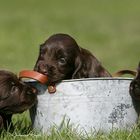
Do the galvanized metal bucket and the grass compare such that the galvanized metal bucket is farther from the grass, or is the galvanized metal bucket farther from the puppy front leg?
the grass

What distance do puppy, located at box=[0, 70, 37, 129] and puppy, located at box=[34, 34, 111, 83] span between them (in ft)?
0.78

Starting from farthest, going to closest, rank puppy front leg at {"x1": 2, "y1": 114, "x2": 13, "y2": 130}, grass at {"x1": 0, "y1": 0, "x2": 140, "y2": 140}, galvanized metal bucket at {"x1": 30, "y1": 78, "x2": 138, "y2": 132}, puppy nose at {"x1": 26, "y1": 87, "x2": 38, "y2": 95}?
grass at {"x1": 0, "y1": 0, "x2": 140, "y2": 140}, puppy front leg at {"x1": 2, "y1": 114, "x2": 13, "y2": 130}, puppy nose at {"x1": 26, "y1": 87, "x2": 38, "y2": 95}, galvanized metal bucket at {"x1": 30, "y1": 78, "x2": 138, "y2": 132}

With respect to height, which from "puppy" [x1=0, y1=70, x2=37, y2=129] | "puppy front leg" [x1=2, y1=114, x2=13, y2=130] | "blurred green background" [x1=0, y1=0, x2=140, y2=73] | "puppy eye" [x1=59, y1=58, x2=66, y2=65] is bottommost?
"puppy front leg" [x1=2, y1=114, x2=13, y2=130]

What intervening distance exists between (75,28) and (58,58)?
13571mm

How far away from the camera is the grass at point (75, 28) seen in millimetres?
16047

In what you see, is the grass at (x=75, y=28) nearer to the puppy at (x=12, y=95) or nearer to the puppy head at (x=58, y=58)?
the puppy head at (x=58, y=58)

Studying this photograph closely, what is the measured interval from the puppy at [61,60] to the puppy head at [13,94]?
0.24 meters

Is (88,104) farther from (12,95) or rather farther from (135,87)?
(12,95)

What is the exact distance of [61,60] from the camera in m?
7.47

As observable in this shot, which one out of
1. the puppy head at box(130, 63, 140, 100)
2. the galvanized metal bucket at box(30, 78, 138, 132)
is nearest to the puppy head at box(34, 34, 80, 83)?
the galvanized metal bucket at box(30, 78, 138, 132)

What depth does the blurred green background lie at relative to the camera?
1606cm

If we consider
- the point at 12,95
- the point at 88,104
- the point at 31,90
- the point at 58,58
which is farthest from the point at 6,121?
the point at 88,104

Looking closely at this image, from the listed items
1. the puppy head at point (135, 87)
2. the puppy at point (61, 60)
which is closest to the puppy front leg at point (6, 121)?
the puppy at point (61, 60)

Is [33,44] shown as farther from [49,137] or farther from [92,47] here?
[49,137]
